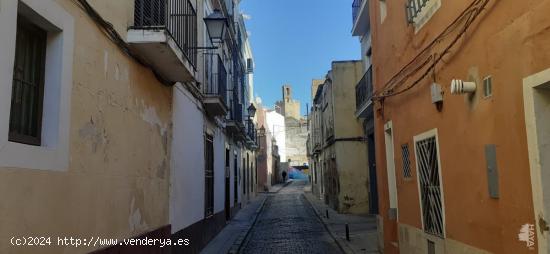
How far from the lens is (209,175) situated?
13508 millimetres

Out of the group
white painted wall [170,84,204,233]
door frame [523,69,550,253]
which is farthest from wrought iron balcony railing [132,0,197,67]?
door frame [523,69,550,253]

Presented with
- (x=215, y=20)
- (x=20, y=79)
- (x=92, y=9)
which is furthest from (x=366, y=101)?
(x=20, y=79)

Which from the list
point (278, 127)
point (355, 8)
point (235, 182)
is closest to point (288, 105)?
point (278, 127)

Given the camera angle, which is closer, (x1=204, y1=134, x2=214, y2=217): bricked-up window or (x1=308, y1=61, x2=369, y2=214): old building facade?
(x1=204, y1=134, x2=214, y2=217): bricked-up window

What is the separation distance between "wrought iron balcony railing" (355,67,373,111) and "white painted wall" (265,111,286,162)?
140 feet

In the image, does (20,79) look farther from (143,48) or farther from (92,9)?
(143,48)

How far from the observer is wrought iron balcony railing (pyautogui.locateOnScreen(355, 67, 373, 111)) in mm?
13906

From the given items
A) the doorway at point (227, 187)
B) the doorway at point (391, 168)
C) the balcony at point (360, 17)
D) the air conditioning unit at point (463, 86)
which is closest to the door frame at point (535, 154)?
the air conditioning unit at point (463, 86)

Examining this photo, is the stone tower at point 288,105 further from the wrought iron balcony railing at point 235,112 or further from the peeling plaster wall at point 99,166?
the peeling plaster wall at point 99,166

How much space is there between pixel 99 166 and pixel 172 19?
3.81 m

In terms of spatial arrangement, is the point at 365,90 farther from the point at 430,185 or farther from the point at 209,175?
the point at 430,185

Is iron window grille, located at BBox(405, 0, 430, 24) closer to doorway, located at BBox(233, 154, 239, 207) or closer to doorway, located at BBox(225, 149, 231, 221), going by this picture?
doorway, located at BBox(225, 149, 231, 221)

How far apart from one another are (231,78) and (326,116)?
25.1 ft

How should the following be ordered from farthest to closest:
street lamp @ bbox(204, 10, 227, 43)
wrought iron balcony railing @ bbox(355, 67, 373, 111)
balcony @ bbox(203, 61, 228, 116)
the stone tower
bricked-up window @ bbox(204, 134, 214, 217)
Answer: the stone tower → wrought iron balcony railing @ bbox(355, 67, 373, 111) → bricked-up window @ bbox(204, 134, 214, 217) → balcony @ bbox(203, 61, 228, 116) → street lamp @ bbox(204, 10, 227, 43)
